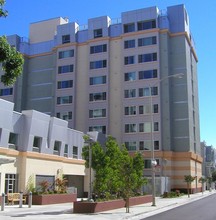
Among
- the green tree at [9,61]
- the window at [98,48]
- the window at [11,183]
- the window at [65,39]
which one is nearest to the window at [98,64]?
the window at [98,48]

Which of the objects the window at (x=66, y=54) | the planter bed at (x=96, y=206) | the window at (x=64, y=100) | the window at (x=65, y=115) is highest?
the window at (x=66, y=54)

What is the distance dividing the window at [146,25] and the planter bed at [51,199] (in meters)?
40.1

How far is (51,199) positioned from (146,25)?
143 feet

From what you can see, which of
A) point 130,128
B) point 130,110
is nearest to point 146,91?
point 130,110

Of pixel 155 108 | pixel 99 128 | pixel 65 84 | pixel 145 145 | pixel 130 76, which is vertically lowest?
pixel 145 145

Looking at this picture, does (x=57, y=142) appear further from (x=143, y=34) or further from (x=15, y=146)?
(x=143, y=34)

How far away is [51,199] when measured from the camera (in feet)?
108

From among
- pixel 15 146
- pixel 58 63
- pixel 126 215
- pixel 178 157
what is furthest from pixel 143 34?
pixel 126 215

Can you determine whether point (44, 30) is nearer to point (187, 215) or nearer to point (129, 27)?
point (129, 27)

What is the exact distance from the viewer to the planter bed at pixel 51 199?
31.6 metres

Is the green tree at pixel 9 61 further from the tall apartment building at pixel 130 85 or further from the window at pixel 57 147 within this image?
the tall apartment building at pixel 130 85

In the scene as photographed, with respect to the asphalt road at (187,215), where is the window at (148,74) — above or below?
above

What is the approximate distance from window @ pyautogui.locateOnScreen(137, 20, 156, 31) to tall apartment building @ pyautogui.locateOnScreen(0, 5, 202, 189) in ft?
0.58

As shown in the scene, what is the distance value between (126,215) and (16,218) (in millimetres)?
6714
